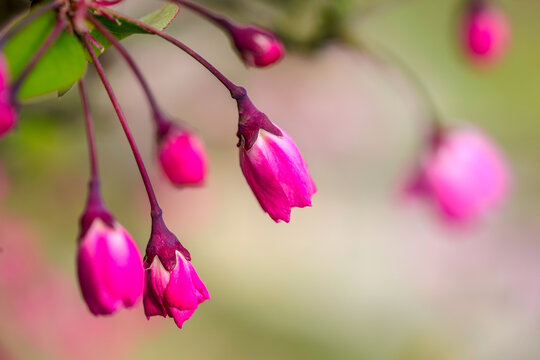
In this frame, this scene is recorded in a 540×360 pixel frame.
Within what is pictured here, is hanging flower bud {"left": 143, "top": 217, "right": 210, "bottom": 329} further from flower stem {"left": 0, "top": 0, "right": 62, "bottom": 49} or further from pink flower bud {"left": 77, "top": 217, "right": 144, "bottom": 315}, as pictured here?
flower stem {"left": 0, "top": 0, "right": 62, "bottom": 49}

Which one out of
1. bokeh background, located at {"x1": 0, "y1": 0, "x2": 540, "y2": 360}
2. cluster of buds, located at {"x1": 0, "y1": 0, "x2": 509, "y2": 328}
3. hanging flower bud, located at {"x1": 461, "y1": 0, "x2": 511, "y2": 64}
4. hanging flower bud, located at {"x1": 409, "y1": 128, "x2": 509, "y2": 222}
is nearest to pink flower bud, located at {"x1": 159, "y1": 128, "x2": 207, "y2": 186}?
cluster of buds, located at {"x1": 0, "y1": 0, "x2": 509, "y2": 328}

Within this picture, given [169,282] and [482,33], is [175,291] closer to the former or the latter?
[169,282]

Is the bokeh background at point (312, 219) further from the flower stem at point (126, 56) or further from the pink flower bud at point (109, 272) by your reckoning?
the pink flower bud at point (109, 272)

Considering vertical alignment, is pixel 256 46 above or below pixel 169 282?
above

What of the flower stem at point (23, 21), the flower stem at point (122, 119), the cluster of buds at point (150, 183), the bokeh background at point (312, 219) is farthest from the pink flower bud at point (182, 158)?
the bokeh background at point (312, 219)

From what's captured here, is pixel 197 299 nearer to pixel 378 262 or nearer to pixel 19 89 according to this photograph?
pixel 19 89

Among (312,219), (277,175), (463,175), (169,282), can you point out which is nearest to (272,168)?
(277,175)
